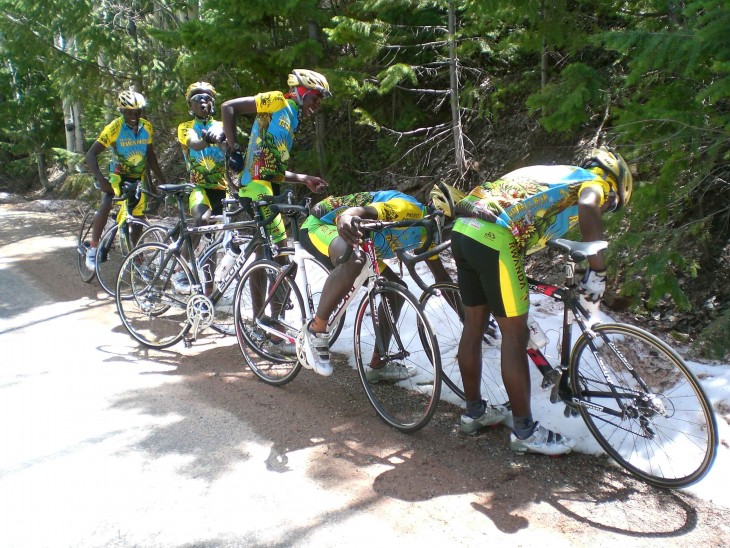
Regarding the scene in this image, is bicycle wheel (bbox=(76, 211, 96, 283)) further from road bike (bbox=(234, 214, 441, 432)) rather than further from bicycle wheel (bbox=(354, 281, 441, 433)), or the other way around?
bicycle wheel (bbox=(354, 281, 441, 433))

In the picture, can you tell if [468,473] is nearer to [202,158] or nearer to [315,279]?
[315,279]

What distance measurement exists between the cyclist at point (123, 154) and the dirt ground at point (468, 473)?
3792 mm

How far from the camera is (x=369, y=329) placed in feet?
16.1

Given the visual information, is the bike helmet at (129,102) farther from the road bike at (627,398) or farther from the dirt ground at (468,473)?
the road bike at (627,398)

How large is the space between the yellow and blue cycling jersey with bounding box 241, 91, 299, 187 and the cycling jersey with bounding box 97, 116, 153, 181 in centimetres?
298

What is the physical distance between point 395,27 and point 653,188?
4741 millimetres

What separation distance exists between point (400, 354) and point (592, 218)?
1.82 m

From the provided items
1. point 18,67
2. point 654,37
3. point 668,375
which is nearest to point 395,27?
point 654,37

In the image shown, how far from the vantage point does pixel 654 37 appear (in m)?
4.25

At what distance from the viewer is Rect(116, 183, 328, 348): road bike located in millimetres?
5875

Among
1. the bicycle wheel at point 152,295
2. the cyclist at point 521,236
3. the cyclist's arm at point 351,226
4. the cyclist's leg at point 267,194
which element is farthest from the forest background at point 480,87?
the bicycle wheel at point 152,295

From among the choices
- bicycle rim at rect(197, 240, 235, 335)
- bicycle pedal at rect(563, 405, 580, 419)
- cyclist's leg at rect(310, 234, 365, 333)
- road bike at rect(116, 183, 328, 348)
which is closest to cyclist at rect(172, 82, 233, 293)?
road bike at rect(116, 183, 328, 348)

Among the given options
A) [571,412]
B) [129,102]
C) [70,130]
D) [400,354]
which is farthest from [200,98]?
[70,130]

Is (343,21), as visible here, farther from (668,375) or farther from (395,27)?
(668,375)
